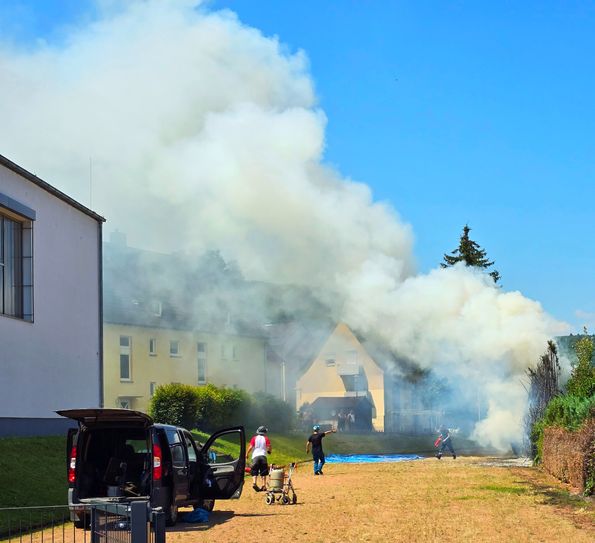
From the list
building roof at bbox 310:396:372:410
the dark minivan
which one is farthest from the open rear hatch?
building roof at bbox 310:396:372:410

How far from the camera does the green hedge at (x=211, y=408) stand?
43.4m

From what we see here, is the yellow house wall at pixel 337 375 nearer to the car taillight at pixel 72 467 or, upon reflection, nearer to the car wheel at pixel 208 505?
the car wheel at pixel 208 505

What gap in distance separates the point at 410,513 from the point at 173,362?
38604 mm

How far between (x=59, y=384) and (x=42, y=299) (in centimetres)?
285

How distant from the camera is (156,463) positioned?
1612 centimetres

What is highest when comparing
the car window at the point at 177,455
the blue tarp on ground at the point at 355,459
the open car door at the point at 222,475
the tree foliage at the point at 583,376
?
the tree foliage at the point at 583,376

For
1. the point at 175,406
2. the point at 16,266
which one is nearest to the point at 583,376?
the point at 16,266

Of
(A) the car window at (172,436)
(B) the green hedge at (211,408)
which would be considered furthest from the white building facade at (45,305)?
(A) the car window at (172,436)

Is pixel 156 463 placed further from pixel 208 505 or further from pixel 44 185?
pixel 44 185

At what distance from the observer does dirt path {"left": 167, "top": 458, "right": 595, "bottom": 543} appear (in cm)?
1559

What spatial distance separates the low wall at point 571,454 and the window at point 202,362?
101 feet

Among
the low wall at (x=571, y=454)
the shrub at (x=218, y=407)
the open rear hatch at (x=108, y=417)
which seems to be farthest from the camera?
the shrub at (x=218, y=407)

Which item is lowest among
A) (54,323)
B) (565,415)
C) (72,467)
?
(72,467)

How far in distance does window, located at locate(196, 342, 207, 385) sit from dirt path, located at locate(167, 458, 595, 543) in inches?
1170
